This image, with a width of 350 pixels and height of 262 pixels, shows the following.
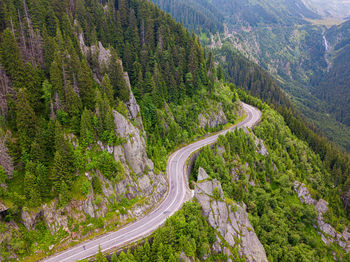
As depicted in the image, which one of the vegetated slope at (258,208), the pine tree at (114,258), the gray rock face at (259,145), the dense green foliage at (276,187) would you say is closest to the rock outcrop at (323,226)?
the vegetated slope at (258,208)

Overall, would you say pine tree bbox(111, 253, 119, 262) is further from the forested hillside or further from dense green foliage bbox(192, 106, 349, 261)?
dense green foliage bbox(192, 106, 349, 261)

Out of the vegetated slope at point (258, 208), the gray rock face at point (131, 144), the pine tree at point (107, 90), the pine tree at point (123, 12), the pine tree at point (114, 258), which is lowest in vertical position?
the vegetated slope at point (258, 208)

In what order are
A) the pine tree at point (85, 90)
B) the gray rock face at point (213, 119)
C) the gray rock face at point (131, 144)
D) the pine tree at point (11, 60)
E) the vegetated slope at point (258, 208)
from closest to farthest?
the vegetated slope at point (258, 208) → the pine tree at point (11, 60) → the pine tree at point (85, 90) → the gray rock face at point (131, 144) → the gray rock face at point (213, 119)

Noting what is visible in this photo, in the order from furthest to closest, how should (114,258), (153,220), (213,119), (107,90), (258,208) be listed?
(213,119) → (258,208) → (107,90) → (153,220) → (114,258)

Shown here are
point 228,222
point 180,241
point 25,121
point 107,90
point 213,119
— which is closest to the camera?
point 180,241

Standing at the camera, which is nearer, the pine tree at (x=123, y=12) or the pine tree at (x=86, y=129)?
the pine tree at (x=86, y=129)

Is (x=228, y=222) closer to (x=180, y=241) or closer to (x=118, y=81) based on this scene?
(x=180, y=241)

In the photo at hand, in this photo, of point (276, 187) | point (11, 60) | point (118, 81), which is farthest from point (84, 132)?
point (276, 187)

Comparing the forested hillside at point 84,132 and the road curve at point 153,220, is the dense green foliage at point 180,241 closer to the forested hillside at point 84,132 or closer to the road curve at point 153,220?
the forested hillside at point 84,132
